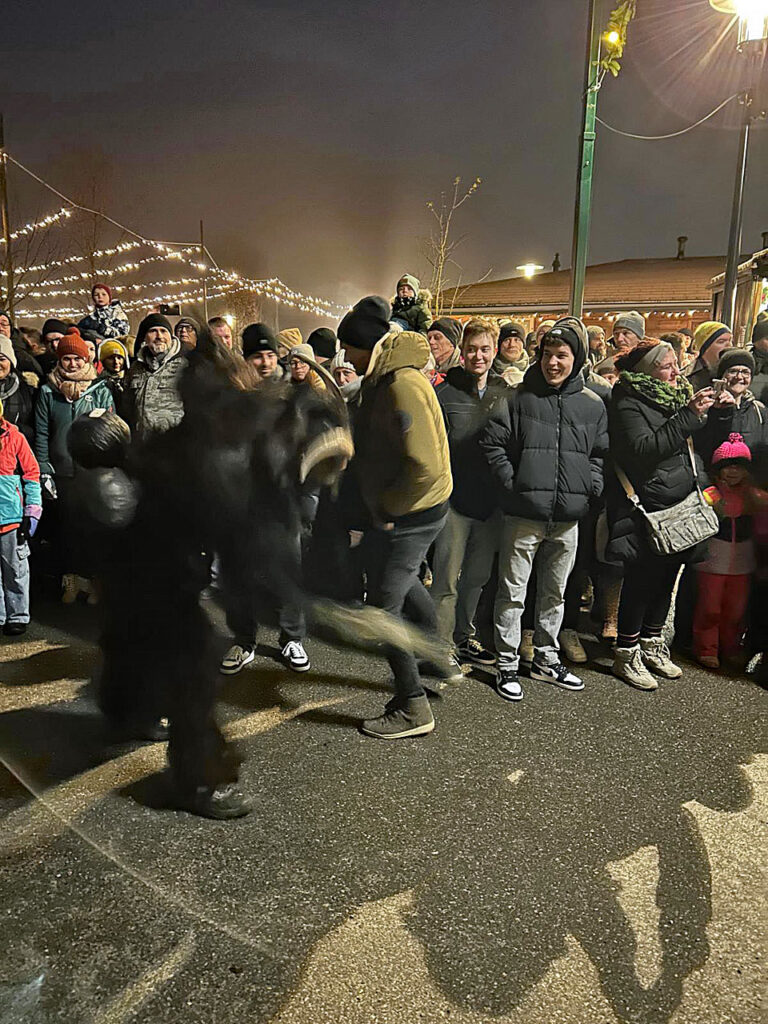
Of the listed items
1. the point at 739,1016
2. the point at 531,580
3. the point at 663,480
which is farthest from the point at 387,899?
the point at 663,480

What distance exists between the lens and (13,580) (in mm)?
4758

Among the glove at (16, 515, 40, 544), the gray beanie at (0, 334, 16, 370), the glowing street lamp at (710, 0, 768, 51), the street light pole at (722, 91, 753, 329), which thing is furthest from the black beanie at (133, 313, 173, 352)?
the street light pole at (722, 91, 753, 329)

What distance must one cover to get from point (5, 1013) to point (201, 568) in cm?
138

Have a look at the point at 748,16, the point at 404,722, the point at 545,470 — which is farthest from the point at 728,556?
the point at 748,16

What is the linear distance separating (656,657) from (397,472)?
2188 mm

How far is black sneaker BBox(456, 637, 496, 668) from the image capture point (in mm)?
4465

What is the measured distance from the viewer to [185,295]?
26.5m

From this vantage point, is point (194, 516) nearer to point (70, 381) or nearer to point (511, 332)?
point (70, 381)

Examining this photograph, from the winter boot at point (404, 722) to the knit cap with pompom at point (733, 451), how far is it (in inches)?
94.9

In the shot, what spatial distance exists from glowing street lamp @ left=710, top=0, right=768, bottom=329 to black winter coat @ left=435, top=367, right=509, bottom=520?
5181 millimetres

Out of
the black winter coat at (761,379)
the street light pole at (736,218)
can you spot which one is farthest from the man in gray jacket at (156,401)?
the street light pole at (736,218)

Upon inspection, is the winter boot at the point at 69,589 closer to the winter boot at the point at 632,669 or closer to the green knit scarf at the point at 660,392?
the winter boot at the point at 632,669

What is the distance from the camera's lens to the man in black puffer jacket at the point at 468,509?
169 inches

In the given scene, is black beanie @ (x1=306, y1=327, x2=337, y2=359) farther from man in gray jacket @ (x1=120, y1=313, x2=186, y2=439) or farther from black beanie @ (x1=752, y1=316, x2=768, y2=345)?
black beanie @ (x1=752, y1=316, x2=768, y2=345)
